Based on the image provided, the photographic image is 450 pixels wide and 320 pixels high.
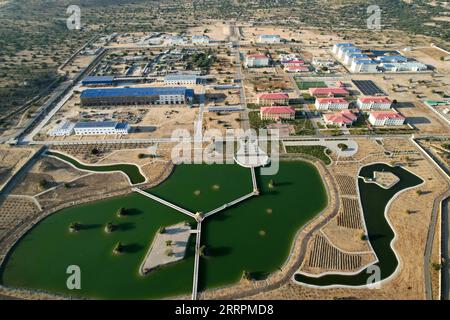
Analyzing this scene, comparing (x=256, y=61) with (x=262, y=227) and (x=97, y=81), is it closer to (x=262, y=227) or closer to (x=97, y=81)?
(x=97, y=81)

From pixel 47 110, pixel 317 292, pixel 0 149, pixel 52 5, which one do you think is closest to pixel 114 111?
pixel 47 110

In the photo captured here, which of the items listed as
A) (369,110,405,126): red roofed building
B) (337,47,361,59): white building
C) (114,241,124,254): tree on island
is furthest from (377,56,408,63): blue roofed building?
(114,241,124,254): tree on island

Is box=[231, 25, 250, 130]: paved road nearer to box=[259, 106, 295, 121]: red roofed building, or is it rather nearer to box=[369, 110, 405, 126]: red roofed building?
box=[259, 106, 295, 121]: red roofed building

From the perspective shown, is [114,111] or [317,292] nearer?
[317,292]

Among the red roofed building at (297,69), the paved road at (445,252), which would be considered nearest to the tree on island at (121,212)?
the paved road at (445,252)

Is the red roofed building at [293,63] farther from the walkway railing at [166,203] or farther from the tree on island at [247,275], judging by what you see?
the tree on island at [247,275]

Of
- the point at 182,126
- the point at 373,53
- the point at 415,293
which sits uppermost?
the point at 373,53

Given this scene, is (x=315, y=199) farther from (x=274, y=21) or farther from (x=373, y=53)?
(x=274, y=21)

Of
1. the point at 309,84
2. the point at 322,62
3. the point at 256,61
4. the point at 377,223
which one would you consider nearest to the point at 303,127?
the point at 309,84
